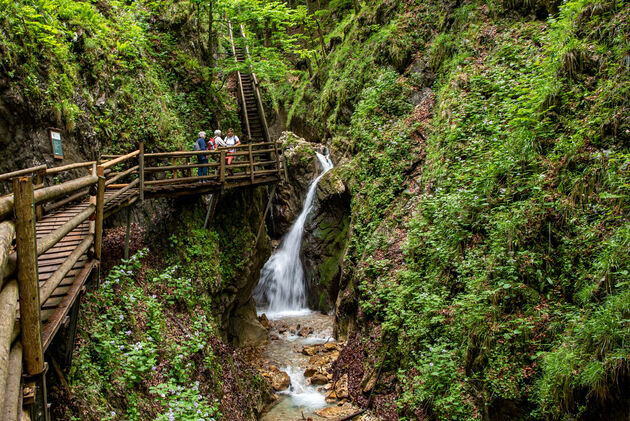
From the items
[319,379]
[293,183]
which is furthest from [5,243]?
[293,183]

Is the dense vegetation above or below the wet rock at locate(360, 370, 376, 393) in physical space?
above

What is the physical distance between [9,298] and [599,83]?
8.11 meters

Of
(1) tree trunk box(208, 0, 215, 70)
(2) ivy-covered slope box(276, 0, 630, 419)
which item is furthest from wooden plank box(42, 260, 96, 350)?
(1) tree trunk box(208, 0, 215, 70)

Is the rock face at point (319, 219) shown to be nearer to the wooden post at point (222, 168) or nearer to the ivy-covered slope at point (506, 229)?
the ivy-covered slope at point (506, 229)

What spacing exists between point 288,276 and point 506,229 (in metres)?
12.1

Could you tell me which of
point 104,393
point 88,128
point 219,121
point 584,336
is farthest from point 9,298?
point 219,121

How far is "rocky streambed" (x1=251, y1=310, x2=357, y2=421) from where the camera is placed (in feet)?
28.9

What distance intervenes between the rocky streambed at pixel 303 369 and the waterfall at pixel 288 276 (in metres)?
1.05

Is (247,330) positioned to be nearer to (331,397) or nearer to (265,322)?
(265,322)

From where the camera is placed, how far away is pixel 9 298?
207cm

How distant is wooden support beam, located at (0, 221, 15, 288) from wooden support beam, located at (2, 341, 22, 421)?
469mm

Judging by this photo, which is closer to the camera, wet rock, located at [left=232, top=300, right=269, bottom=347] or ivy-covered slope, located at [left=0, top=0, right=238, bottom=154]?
ivy-covered slope, located at [left=0, top=0, right=238, bottom=154]

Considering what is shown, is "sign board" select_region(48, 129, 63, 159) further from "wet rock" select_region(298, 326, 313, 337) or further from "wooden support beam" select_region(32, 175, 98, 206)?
"wet rock" select_region(298, 326, 313, 337)

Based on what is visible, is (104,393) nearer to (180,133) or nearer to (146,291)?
(146,291)
